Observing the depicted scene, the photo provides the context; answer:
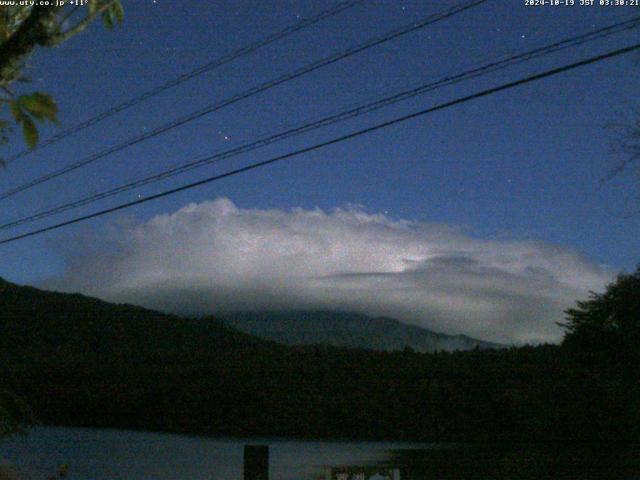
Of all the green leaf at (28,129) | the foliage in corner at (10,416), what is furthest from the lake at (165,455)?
the green leaf at (28,129)

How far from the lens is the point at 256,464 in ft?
23.0

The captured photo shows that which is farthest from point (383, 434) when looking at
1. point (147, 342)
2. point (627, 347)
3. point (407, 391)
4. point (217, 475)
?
point (147, 342)

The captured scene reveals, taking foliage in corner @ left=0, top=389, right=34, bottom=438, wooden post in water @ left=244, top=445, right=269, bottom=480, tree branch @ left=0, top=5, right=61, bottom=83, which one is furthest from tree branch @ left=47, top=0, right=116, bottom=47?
foliage in corner @ left=0, top=389, right=34, bottom=438

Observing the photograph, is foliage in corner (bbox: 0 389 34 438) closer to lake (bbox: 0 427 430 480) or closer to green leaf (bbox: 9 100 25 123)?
lake (bbox: 0 427 430 480)

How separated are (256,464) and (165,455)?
1328 cm

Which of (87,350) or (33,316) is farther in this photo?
(33,316)

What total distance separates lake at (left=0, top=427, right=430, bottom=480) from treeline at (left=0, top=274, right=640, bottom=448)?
172 cm

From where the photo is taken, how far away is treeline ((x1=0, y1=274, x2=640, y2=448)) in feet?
70.7

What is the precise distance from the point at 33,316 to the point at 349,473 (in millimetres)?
36306

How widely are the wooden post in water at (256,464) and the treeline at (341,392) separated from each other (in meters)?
12.9

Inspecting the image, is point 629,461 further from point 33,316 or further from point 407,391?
point 33,316

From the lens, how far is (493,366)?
2369 cm

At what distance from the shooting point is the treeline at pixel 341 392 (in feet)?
70.7

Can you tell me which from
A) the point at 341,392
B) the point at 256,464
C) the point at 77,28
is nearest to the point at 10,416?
the point at 256,464
